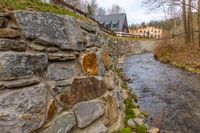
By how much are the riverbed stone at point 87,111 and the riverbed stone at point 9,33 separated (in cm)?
132

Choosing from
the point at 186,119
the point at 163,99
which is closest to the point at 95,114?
the point at 186,119

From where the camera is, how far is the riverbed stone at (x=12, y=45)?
2.60m

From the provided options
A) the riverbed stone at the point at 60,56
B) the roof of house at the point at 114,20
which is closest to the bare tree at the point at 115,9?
the roof of house at the point at 114,20

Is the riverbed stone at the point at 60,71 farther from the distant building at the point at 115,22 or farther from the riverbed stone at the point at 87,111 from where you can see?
the distant building at the point at 115,22

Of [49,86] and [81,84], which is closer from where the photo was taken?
[49,86]

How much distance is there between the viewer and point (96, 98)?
3.89 meters

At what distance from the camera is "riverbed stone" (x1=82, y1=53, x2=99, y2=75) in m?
3.75

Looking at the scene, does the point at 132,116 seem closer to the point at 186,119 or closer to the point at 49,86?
the point at 186,119

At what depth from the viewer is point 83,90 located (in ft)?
11.8

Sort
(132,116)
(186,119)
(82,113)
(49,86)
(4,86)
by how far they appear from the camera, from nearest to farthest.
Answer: (4,86) < (49,86) < (82,113) < (132,116) < (186,119)

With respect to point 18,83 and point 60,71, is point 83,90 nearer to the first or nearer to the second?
point 60,71

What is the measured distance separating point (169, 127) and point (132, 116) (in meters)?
0.96

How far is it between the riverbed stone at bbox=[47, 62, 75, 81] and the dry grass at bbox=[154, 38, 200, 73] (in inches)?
496

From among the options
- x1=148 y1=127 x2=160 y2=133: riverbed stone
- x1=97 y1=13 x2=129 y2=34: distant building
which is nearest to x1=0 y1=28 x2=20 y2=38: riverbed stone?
x1=148 y1=127 x2=160 y2=133: riverbed stone
